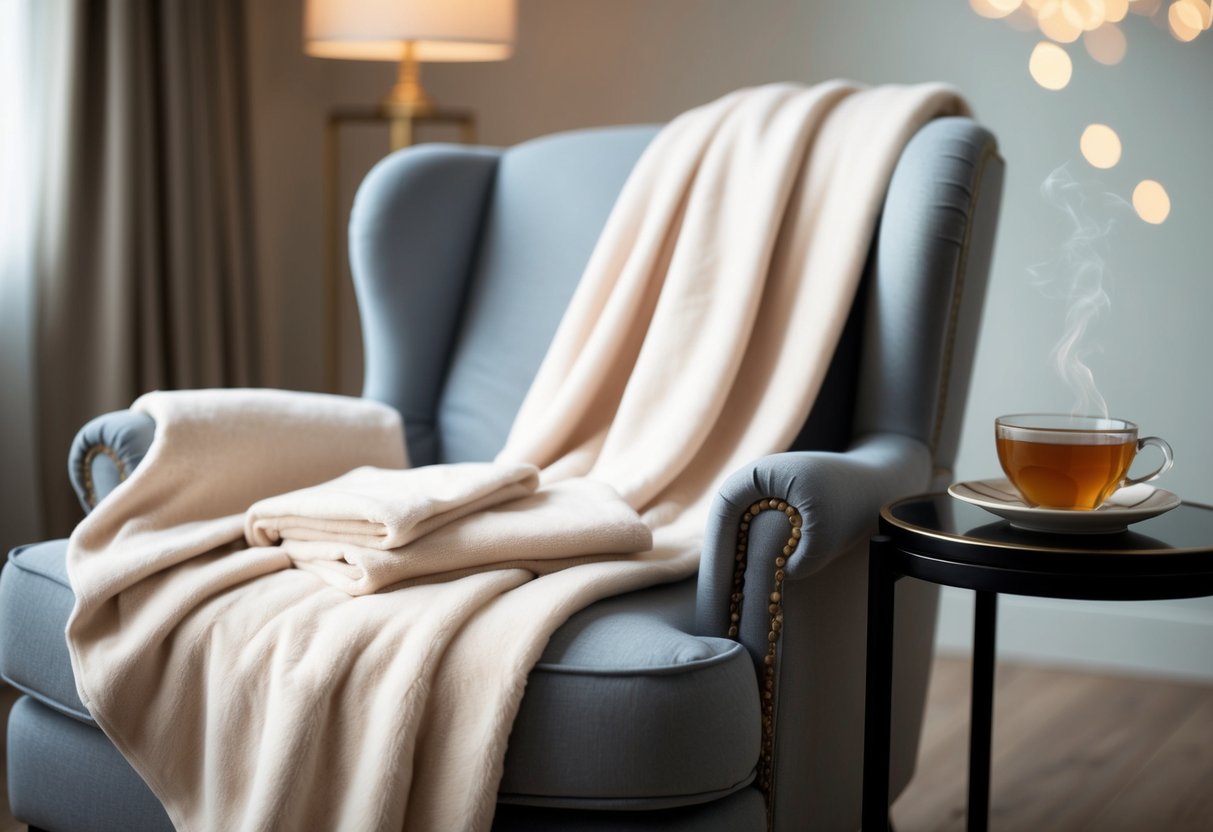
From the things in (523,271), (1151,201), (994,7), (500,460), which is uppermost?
(994,7)

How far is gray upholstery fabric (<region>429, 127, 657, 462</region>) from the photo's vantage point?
76.7 inches

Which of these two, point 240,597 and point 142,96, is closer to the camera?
point 240,597

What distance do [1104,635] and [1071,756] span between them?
1.71ft

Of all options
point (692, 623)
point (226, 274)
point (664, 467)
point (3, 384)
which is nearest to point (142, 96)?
point (226, 274)

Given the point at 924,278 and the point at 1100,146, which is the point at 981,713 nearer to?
the point at 924,278

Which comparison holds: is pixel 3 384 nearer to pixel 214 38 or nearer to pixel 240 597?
pixel 214 38

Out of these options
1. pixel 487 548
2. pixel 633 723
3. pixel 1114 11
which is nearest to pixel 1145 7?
pixel 1114 11

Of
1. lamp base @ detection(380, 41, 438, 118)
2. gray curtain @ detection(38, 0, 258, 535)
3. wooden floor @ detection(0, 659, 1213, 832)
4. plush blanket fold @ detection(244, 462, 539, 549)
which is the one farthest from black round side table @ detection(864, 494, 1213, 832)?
gray curtain @ detection(38, 0, 258, 535)

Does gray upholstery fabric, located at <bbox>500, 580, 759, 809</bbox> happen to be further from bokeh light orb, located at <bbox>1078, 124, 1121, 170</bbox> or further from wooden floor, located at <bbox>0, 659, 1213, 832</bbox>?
bokeh light orb, located at <bbox>1078, 124, 1121, 170</bbox>

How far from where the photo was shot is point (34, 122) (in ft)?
8.19

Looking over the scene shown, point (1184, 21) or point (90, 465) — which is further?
point (1184, 21)

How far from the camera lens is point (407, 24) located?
8.21 feet

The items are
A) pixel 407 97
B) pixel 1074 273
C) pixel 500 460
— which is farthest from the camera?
pixel 407 97

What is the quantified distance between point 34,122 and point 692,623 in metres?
1.84
